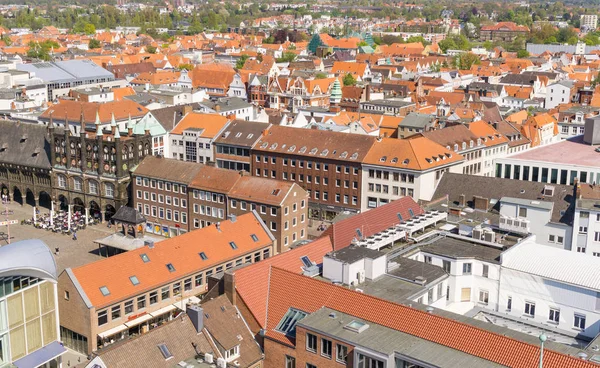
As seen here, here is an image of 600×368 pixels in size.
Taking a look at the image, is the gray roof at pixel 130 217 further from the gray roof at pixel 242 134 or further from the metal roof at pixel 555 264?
the metal roof at pixel 555 264

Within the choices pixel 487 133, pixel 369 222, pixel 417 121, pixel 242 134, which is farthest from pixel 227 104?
pixel 369 222

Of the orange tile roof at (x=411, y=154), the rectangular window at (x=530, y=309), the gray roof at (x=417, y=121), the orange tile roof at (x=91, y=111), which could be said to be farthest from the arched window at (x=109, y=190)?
the rectangular window at (x=530, y=309)

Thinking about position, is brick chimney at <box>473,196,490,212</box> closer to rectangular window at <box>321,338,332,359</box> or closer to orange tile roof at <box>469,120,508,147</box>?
orange tile roof at <box>469,120,508,147</box>

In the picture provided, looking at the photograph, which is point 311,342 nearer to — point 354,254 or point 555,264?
point 354,254

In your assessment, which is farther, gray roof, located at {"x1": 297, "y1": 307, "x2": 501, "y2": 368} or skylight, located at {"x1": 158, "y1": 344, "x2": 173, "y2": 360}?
skylight, located at {"x1": 158, "y1": 344, "x2": 173, "y2": 360}

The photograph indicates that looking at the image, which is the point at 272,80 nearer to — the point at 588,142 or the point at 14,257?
the point at 588,142

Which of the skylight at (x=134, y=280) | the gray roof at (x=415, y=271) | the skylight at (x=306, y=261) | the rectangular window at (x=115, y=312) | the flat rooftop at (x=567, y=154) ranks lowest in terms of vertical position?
the rectangular window at (x=115, y=312)

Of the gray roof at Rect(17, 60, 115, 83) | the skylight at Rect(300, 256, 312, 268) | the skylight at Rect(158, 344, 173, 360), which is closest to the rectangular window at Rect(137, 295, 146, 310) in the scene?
the skylight at Rect(300, 256, 312, 268)
